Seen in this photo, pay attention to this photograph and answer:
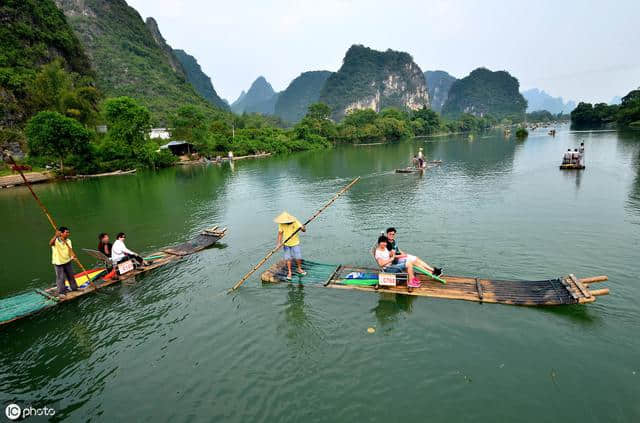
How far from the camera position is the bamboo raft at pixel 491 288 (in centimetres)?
823

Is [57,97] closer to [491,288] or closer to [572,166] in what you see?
[491,288]

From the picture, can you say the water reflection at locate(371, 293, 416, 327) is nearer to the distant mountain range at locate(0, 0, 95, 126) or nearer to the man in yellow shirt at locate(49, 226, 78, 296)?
the man in yellow shirt at locate(49, 226, 78, 296)

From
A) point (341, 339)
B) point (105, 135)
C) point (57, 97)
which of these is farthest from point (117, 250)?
point (57, 97)

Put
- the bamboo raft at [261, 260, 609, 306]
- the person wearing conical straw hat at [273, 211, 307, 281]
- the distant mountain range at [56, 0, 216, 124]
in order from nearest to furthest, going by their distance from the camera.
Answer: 1. the bamboo raft at [261, 260, 609, 306]
2. the person wearing conical straw hat at [273, 211, 307, 281]
3. the distant mountain range at [56, 0, 216, 124]

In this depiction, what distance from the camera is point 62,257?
9648 mm

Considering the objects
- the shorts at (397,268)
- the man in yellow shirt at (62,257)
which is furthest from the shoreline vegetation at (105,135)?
the shorts at (397,268)

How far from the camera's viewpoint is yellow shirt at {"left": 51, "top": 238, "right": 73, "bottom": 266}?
955 cm

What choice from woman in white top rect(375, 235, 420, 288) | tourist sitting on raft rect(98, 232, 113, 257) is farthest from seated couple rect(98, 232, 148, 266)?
woman in white top rect(375, 235, 420, 288)

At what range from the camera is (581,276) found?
1070 centimetres

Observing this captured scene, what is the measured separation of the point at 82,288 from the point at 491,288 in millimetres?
12557

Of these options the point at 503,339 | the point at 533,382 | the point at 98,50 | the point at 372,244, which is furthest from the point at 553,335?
the point at 98,50

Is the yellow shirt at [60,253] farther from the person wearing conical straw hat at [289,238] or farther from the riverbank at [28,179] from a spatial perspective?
the riverbank at [28,179]

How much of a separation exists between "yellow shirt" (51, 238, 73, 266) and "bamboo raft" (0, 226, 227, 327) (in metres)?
1.12

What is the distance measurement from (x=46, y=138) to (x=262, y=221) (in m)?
34.4
